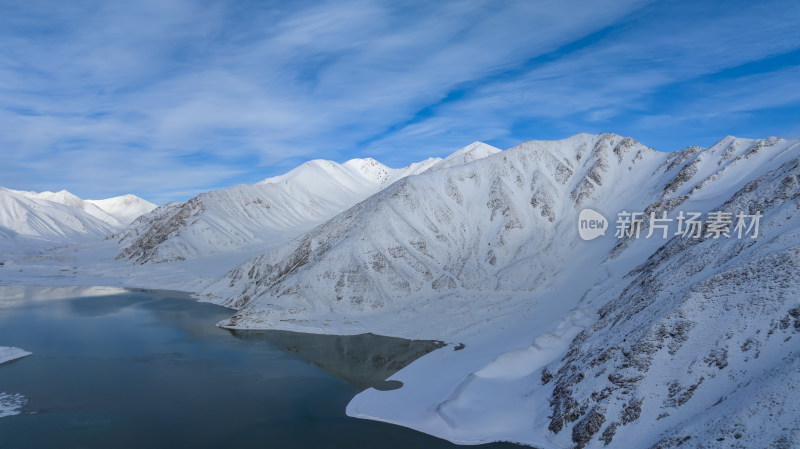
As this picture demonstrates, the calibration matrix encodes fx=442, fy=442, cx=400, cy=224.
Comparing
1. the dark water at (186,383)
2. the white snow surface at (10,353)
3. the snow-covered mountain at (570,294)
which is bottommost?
the dark water at (186,383)

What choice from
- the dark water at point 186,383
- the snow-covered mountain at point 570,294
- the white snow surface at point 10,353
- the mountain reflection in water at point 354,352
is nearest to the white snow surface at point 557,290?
the snow-covered mountain at point 570,294

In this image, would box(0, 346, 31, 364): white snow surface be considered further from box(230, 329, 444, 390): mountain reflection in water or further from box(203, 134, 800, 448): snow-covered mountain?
box(203, 134, 800, 448): snow-covered mountain

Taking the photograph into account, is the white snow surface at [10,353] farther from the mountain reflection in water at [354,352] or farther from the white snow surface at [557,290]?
the white snow surface at [557,290]

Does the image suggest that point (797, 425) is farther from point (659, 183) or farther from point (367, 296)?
point (659, 183)

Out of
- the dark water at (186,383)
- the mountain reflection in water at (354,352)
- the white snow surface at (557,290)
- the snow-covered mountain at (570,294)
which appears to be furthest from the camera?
the mountain reflection in water at (354,352)

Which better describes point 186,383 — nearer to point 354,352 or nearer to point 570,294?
point 354,352

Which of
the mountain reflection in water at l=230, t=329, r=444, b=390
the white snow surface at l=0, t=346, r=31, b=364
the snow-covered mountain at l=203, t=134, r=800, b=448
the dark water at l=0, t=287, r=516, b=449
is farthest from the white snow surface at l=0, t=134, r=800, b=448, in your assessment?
the white snow surface at l=0, t=346, r=31, b=364
